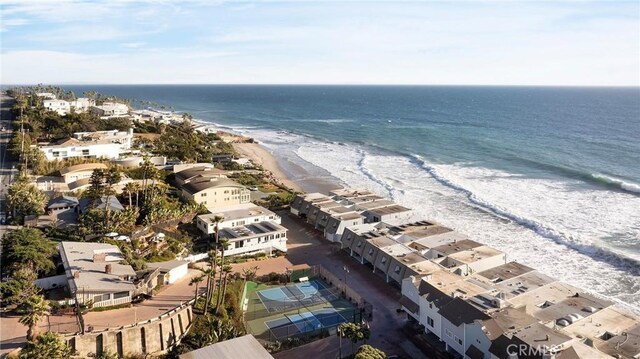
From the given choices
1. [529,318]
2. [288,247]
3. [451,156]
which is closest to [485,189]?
[451,156]

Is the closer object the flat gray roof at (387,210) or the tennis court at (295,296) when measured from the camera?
the tennis court at (295,296)

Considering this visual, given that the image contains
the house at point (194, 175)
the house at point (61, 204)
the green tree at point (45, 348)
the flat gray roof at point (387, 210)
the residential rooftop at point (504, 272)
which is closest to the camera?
the green tree at point (45, 348)

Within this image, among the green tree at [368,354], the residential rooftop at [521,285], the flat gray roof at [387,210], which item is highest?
the flat gray roof at [387,210]

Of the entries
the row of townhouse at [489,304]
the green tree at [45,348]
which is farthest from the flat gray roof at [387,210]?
the green tree at [45,348]

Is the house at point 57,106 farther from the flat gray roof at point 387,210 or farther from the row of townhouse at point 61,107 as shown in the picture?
the flat gray roof at point 387,210

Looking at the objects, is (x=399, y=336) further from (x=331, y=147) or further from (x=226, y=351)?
(x=331, y=147)
